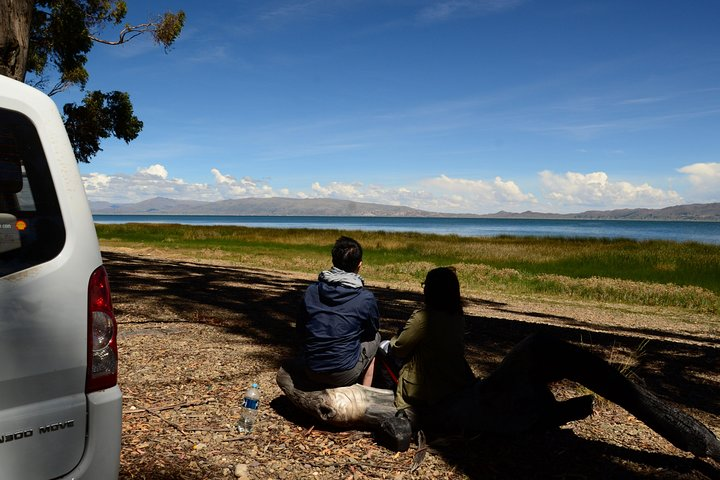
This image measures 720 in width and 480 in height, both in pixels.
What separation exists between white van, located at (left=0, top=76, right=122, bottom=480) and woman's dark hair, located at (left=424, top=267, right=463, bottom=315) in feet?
8.17

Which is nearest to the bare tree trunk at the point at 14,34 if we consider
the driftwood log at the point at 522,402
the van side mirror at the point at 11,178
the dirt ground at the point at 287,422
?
the dirt ground at the point at 287,422

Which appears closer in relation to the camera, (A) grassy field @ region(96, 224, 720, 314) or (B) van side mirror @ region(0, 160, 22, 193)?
(B) van side mirror @ region(0, 160, 22, 193)

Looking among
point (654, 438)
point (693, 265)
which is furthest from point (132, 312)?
point (693, 265)

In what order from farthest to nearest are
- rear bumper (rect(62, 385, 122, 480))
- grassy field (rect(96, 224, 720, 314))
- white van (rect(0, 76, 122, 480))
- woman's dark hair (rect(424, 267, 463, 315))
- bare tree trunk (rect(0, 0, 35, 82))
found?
grassy field (rect(96, 224, 720, 314)) < bare tree trunk (rect(0, 0, 35, 82)) < woman's dark hair (rect(424, 267, 463, 315)) < rear bumper (rect(62, 385, 122, 480)) < white van (rect(0, 76, 122, 480))

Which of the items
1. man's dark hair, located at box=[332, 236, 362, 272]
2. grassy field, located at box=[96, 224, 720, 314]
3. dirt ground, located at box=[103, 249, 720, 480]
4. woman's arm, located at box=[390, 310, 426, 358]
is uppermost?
man's dark hair, located at box=[332, 236, 362, 272]

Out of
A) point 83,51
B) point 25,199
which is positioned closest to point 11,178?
point 25,199

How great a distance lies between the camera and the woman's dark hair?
4156mm

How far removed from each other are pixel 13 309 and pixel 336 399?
272 cm

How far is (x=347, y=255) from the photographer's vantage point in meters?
4.26

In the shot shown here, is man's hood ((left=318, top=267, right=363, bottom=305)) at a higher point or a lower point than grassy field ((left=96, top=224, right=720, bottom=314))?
higher

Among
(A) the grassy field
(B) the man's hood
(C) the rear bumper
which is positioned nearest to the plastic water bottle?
(B) the man's hood

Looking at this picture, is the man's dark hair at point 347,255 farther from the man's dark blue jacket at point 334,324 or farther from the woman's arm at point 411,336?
the woman's arm at point 411,336

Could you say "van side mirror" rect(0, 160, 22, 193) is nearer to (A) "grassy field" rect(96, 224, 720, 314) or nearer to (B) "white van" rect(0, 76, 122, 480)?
(B) "white van" rect(0, 76, 122, 480)

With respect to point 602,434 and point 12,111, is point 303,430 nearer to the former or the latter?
point 602,434
